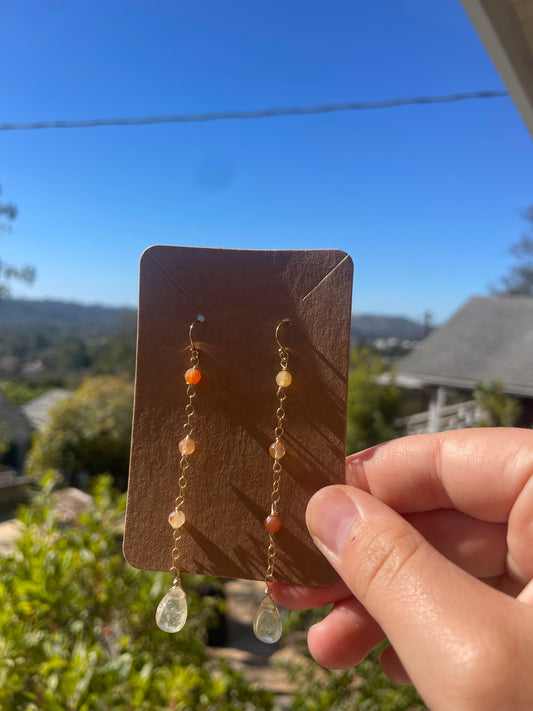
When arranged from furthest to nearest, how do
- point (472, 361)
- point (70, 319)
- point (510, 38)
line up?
point (472, 361) → point (70, 319) → point (510, 38)

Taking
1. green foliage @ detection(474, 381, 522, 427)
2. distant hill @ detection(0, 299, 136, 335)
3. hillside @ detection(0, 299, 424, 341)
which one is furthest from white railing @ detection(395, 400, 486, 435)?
distant hill @ detection(0, 299, 136, 335)

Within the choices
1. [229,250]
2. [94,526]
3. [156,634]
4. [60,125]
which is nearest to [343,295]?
[229,250]

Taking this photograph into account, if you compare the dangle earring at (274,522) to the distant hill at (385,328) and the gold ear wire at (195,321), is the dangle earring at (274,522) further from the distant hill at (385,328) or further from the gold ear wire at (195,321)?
the distant hill at (385,328)

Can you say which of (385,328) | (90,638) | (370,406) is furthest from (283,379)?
(370,406)

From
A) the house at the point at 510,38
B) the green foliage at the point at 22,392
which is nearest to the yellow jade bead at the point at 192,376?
the house at the point at 510,38

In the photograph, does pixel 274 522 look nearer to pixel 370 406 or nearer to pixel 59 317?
pixel 370 406

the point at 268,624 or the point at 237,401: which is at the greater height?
the point at 237,401

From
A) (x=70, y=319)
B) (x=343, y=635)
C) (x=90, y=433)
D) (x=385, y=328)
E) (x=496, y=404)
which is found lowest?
(x=90, y=433)
